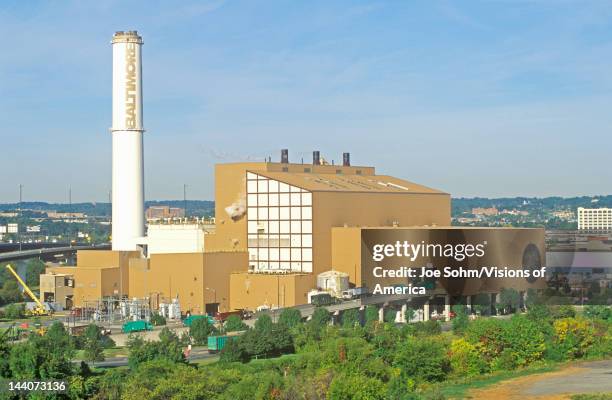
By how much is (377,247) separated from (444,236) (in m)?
4.13

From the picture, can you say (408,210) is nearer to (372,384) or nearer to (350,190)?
(350,190)

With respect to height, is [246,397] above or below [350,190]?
below

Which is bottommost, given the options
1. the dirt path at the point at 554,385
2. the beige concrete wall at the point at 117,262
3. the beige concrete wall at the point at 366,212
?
the dirt path at the point at 554,385

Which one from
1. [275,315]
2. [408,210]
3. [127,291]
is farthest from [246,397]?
[408,210]

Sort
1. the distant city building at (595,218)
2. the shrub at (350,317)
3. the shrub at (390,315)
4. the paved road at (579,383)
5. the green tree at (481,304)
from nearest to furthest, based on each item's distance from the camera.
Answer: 1. the paved road at (579,383)
2. the shrub at (350,317)
3. the shrub at (390,315)
4. the green tree at (481,304)
5. the distant city building at (595,218)

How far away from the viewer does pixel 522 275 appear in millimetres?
71750

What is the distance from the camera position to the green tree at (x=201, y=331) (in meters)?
57.1

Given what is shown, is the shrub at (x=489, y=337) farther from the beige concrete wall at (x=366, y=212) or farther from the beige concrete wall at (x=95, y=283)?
the beige concrete wall at (x=95, y=283)

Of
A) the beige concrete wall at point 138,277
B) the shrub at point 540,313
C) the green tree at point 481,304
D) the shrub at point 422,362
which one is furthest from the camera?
the beige concrete wall at point 138,277

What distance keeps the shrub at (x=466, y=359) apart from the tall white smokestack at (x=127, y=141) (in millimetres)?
32057

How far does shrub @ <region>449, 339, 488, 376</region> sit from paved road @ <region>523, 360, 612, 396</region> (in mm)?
2976

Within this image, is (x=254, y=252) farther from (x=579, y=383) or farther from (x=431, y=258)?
(x=579, y=383)

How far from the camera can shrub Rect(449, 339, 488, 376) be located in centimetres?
4788

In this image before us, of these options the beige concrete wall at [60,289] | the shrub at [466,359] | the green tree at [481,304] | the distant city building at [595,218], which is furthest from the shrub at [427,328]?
the distant city building at [595,218]
